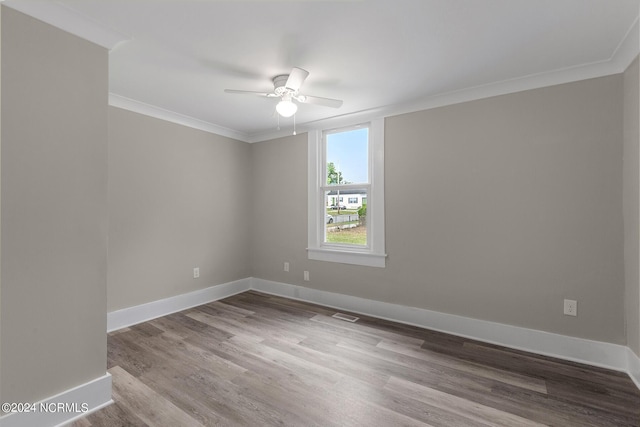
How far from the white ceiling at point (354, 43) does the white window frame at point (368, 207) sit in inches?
25.3

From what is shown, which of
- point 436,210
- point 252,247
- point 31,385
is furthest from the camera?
point 252,247

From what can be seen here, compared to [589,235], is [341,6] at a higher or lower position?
higher

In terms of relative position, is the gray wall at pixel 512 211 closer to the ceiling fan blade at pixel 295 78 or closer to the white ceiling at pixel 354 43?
the white ceiling at pixel 354 43

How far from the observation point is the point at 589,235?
2.31 metres

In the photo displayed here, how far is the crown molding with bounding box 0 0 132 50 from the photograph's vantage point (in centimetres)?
158

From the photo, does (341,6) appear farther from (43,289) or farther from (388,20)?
(43,289)

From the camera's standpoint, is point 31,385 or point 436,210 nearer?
point 31,385

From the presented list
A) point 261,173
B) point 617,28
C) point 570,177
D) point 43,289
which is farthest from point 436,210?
point 43,289

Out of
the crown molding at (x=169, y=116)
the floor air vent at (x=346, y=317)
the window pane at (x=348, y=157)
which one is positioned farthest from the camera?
the window pane at (x=348, y=157)

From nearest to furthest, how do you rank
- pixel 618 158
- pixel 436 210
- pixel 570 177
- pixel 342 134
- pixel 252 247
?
1. pixel 618 158
2. pixel 570 177
3. pixel 436 210
4. pixel 342 134
5. pixel 252 247

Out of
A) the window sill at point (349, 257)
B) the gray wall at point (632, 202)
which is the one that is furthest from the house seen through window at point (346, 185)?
the gray wall at point (632, 202)

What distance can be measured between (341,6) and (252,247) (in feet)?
11.6

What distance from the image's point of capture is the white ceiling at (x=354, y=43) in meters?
1.65

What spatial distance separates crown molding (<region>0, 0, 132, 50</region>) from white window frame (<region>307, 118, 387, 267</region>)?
2.36 m
